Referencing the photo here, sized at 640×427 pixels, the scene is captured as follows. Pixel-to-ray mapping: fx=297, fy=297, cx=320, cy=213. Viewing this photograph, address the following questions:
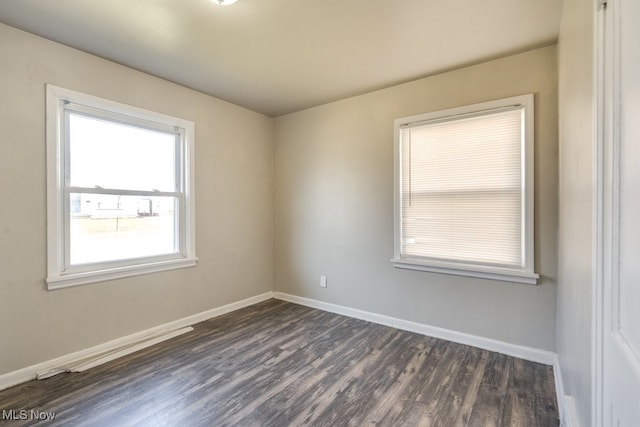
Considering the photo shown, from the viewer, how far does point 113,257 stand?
2664 mm

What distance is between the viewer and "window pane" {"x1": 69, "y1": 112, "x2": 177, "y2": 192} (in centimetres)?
245

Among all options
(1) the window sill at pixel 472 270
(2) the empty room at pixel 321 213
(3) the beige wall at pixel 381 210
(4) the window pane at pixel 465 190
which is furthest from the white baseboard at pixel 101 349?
(4) the window pane at pixel 465 190

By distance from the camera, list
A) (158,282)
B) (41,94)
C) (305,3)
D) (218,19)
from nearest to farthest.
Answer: (305,3) → (218,19) → (41,94) → (158,282)

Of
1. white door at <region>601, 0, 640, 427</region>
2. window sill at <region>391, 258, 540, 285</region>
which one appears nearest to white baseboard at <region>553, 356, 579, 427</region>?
window sill at <region>391, 258, 540, 285</region>

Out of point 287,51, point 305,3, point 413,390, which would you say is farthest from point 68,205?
point 413,390

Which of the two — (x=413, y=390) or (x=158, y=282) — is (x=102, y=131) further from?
(x=413, y=390)

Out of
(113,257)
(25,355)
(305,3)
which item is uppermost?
(305,3)

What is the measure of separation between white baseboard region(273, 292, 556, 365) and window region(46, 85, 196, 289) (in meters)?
1.68

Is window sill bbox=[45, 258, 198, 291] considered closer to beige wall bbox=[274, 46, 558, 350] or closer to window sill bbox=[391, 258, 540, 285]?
beige wall bbox=[274, 46, 558, 350]

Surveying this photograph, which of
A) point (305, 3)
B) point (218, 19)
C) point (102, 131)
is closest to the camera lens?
point (305, 3)

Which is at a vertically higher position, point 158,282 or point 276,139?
point 276,139

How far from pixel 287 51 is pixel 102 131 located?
1746 millimetres

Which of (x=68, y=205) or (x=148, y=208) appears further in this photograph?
(x=148, y=208)

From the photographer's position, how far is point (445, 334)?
279cm
